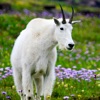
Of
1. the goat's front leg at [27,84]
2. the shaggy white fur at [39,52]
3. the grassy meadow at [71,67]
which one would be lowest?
the grassy meadow at [71,67]

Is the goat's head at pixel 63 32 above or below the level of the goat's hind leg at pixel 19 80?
above

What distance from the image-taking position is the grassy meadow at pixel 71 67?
→ 8.59 m

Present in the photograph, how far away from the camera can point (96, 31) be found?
2727 cm

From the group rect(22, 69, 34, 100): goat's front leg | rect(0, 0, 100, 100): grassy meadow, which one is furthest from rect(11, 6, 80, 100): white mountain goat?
rect(0, 0, 100, 100): grassy meadow

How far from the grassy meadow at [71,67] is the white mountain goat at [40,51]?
1.62ft

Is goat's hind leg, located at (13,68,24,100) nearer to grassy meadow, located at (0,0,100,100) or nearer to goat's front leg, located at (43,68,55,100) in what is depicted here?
grassy meadow, located at (0,0,100,100)

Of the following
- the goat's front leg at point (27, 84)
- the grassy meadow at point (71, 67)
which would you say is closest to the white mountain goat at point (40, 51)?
the goat's front leg at point (27, 84)

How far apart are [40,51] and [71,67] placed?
586 centimetres

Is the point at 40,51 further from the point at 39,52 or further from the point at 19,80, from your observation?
the point at 19,80

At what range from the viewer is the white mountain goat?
678cm

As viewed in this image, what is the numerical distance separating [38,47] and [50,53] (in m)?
0.29

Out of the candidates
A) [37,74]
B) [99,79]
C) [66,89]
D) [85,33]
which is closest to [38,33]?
[37,74]

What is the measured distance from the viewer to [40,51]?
6988 mm

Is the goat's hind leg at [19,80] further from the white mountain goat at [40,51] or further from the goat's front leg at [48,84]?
the goat's front leg at [48,84]
